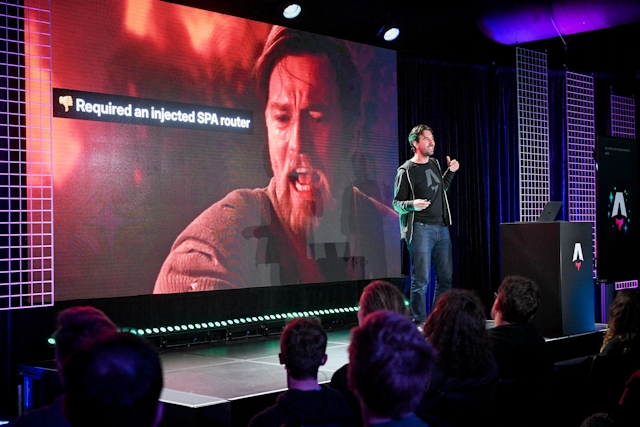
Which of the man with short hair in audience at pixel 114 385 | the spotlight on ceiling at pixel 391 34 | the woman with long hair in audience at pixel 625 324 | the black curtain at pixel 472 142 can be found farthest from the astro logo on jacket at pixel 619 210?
the man with short hair in audience at pixel 114 385

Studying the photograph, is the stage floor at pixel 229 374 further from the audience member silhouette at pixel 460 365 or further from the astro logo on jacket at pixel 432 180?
the astro logo on jacket at pixel 432 180

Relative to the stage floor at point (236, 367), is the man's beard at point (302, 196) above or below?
above

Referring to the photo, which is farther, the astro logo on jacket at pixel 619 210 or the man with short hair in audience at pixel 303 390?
the astro logo on jacket at pixel 619 210

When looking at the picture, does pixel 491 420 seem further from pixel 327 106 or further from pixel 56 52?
pixel 327 106

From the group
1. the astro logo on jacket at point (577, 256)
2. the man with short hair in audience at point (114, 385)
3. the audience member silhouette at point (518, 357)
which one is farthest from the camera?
the astro logo on jacket at point (577, 256)

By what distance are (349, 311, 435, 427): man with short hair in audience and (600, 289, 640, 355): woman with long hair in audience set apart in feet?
7.65

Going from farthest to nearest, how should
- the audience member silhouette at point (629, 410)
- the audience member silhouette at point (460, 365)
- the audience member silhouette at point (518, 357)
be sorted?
the audience member silhouette at point (518, 357)
the audience member silhouette at point (460, 365)
the audience member silhouette at point (629, 410)

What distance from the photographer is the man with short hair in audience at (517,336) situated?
3.66 meters

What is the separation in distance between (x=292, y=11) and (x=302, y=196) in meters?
1.61

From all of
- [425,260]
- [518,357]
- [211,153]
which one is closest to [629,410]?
[518,357]

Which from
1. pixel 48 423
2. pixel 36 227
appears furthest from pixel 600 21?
pixel 48 423

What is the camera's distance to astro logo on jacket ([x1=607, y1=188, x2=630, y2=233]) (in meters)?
7.79

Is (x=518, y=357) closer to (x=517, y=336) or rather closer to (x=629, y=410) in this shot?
(x=517, y=336)

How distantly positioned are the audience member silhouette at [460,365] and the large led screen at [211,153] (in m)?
2.95
